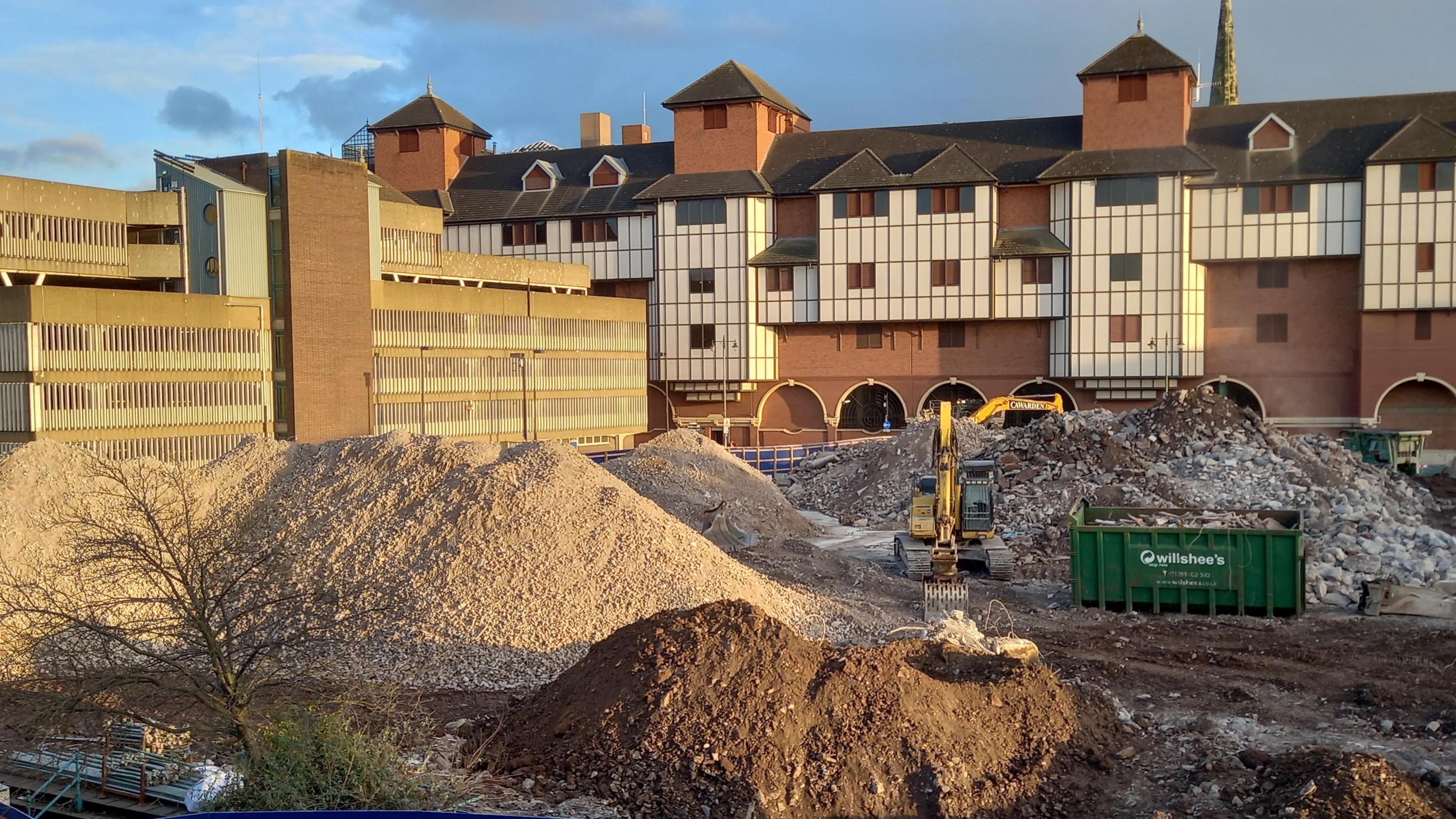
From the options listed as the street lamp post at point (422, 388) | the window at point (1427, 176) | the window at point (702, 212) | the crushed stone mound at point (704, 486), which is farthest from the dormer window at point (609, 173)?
the window at point (1427, 176)

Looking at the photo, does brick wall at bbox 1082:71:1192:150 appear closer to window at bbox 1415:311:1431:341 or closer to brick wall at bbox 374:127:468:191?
window at bbox 1415:311:1431:341

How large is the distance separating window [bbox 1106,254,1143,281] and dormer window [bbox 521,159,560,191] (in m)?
23.7

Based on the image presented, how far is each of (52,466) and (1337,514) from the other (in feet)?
76.8

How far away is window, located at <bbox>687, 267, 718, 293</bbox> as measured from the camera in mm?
50281

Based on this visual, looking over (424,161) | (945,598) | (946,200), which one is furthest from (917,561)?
(424,161)

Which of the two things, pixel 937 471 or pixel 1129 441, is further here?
pixel 1129 441

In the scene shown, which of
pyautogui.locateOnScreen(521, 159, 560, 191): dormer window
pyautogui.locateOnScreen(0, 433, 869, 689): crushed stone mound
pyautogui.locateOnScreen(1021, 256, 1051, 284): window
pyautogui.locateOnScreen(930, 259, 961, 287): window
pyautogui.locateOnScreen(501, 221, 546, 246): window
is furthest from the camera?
pyautogui.locateOnScreen(521, 159, 560, 191): dormer window

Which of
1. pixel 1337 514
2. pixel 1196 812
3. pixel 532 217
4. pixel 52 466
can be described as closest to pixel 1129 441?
pixel 1337 514

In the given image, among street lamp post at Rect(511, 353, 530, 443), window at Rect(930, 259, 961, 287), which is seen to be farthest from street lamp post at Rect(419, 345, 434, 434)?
window at Rect(930, 259, 961, 287)

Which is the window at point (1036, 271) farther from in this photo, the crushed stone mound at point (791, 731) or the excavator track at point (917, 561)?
the crushed stone mound at point (791, 731)

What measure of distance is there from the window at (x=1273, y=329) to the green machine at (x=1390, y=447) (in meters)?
7.58

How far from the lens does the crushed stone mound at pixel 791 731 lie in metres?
10.5

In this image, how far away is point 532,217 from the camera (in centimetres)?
5359

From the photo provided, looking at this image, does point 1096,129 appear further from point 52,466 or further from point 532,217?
point 52,466
